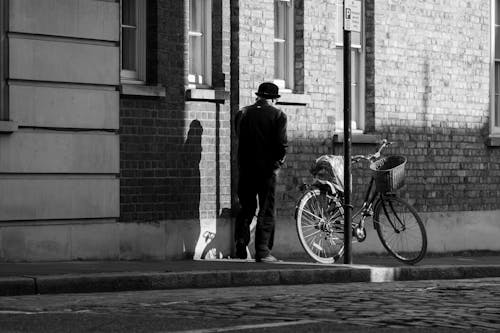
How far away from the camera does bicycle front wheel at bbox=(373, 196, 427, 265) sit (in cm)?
1535

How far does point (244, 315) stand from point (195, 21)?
6951 millimetres

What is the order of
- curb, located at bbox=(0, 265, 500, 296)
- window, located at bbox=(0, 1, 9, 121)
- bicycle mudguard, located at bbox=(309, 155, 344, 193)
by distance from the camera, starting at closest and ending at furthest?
curb, located at bbox=(0, 265, 500, 296), window, located at bbox=(0, 1, 9, 121), bicycle mudguard, located at bbox=(309, 155, 344, 193)

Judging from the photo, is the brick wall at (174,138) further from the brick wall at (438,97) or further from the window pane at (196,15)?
the brick wall at (438,97)

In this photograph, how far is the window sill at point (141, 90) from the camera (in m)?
15.2

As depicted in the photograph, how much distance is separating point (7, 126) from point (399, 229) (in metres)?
4.54

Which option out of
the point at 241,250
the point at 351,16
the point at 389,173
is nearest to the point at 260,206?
the point at 241,250

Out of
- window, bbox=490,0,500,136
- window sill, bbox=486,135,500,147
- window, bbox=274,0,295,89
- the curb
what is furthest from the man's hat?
window, bbox=490,0,500,136

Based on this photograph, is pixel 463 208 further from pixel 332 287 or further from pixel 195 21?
pixel 332 287

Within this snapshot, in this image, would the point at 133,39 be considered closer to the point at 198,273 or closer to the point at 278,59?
the point at 278,59

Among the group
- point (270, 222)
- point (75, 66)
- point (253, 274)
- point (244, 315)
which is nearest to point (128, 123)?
point (75, 66)

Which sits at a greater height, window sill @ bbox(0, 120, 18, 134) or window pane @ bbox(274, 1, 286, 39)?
window pane @ bbox(274, 1, 286, 39)

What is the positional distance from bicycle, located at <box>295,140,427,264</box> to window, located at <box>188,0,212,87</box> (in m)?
1.73

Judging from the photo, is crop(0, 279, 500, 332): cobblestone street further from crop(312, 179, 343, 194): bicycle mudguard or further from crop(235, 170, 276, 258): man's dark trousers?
crop(312, 179, 343, 194): bicycle mudguard

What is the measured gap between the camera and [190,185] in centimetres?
1602
